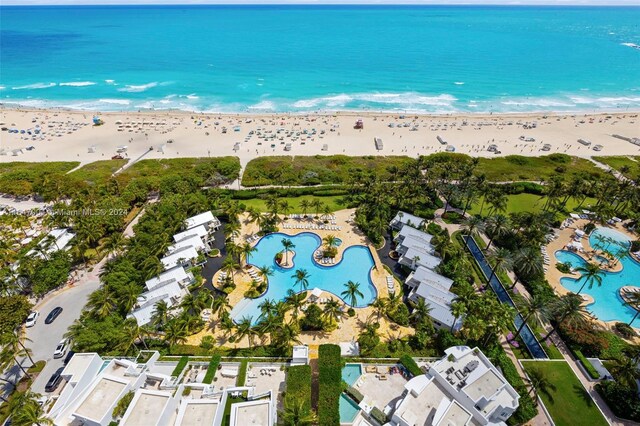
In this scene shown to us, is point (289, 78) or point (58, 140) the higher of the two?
point (289, 78)

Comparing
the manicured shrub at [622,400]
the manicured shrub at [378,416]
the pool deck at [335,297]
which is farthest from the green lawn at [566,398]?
the manicured shrub at [378,416]

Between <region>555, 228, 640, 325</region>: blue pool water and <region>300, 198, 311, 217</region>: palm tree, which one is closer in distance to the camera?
<region>555, 228, 640, 325</region>: blue pool water

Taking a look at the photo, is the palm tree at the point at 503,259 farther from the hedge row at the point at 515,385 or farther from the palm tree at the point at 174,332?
the palm tree at the point at 174,332

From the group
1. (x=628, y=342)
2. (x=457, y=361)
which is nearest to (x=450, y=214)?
(x=628, y=342)

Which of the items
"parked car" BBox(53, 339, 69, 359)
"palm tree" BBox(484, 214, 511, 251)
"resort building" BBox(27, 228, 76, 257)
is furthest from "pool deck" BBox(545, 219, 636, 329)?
"resort building" BBox(27, 228, 76, 257)

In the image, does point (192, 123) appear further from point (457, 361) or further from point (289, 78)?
point (457, 361)

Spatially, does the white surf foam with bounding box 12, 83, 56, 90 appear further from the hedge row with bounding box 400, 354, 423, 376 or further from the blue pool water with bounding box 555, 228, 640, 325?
the blue pool water with bounding box 555, 228, 640, 325

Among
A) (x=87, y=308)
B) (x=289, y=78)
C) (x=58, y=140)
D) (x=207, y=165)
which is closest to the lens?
(x=87, y=308)
